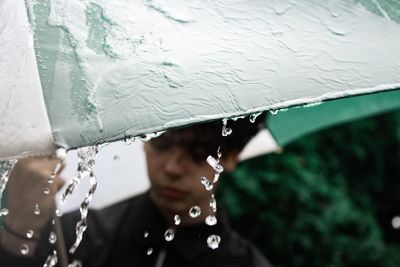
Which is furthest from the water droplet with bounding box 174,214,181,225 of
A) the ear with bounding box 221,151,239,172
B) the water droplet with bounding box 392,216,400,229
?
the water droplet with bounding box 392,216,400,229

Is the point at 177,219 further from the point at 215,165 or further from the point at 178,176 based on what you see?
the point at 215,165

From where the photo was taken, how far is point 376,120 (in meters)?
3.92

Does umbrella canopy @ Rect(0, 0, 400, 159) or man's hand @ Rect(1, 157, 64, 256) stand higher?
umbrella canopy @ Rect(0, 0, 400, 159)

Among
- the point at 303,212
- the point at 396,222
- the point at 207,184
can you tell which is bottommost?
the point at 396,222

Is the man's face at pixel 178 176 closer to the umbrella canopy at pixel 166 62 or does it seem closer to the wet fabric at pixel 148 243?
the wet fabric at pixel 148 243

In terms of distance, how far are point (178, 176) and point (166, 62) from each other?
1096 millimetres

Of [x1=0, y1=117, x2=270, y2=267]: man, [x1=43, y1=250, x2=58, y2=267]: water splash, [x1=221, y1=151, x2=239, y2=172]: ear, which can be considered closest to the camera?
[x1=43, y1=250, x2=58, y2=267]: water splash

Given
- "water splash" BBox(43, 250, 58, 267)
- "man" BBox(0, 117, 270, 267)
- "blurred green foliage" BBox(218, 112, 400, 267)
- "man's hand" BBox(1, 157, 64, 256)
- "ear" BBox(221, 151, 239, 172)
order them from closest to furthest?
"man's hand" BBox(1, 157, 64, 256)
"water splash" BBox(43, 250, 58, 267)
"man" BBox(0, 117, 270, 267)
"ear" BBox(221, 151, 239, 172)
"blurred green foliage" BBox(218, 112, 400, 267)

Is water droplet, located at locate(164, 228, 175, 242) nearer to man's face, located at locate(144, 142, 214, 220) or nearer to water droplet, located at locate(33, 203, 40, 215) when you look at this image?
man's face, located at locate(144, 142, 214, 220)

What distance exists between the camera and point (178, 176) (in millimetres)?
2365

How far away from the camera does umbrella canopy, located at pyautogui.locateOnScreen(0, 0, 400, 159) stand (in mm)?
1190

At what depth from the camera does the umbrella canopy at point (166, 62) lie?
3.91 ft

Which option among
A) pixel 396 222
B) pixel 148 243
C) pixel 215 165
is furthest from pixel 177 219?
pixel 396 222

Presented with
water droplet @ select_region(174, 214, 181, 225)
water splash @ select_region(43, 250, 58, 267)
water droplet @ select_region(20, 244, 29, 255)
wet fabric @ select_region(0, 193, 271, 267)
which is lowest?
wet fabric @ select_region(0, 193, 271, 267)
